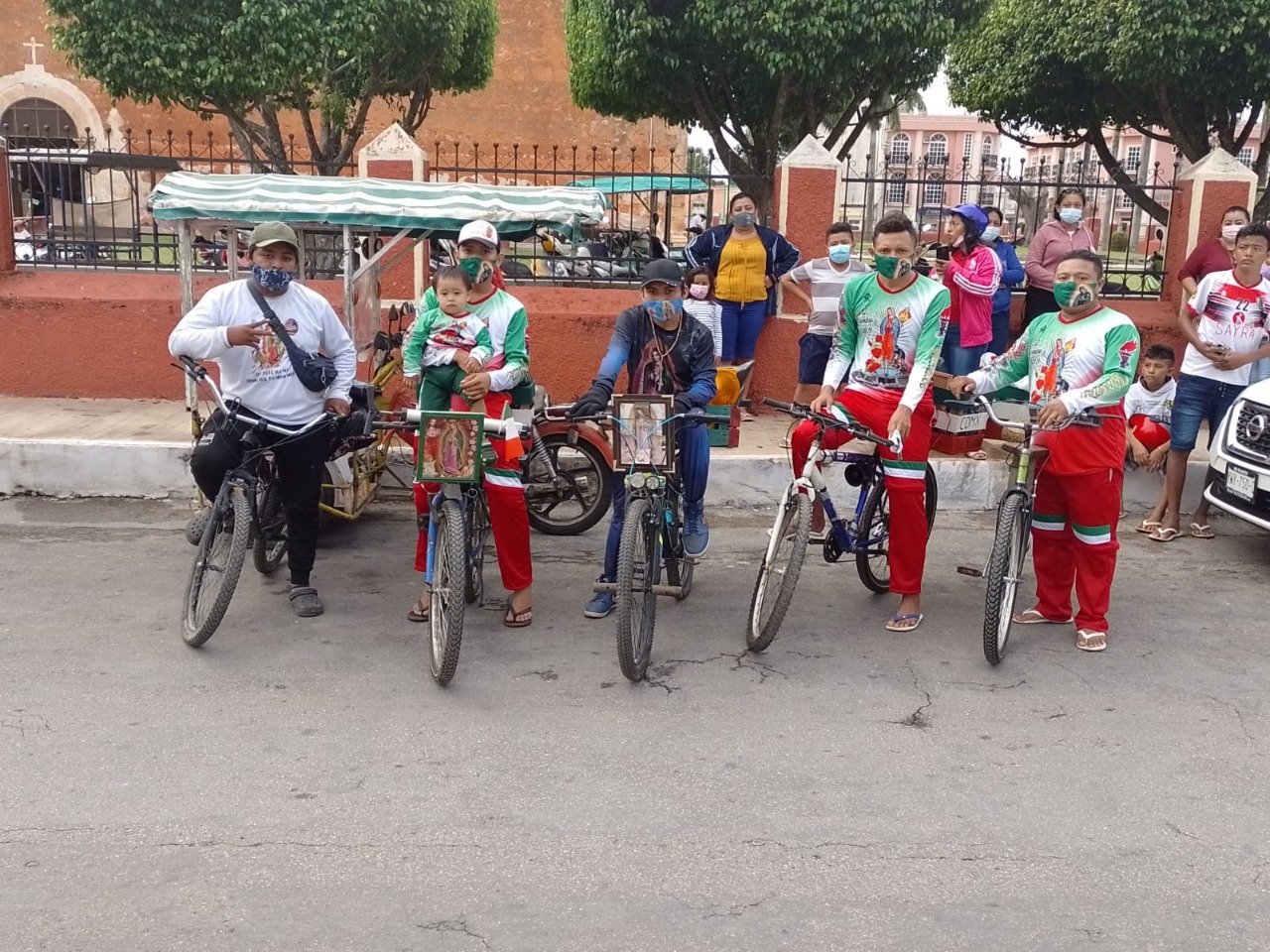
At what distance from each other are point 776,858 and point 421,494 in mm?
2607

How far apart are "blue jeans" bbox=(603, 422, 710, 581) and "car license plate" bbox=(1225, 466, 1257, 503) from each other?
3.29 m

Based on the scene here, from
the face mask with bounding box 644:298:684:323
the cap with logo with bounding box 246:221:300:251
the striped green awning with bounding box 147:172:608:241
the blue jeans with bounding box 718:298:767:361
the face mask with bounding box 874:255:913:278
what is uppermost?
the striped green awning with bounding box 147:172:608:241

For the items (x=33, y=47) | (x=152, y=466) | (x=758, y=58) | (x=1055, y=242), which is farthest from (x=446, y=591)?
(x=33, y=47)

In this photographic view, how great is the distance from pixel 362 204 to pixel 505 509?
85.9 inches

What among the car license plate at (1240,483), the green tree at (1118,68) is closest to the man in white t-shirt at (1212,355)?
the car license plate at (1240,483)

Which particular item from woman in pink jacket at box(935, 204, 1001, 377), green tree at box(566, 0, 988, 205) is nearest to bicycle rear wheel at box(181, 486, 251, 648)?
woman in pink jacket at box(935, 204, 1001, 377)

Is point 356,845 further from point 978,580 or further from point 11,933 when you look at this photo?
point 978,580

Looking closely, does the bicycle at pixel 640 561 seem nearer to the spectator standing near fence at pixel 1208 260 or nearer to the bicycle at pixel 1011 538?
the bicycle at pixel 1011 538

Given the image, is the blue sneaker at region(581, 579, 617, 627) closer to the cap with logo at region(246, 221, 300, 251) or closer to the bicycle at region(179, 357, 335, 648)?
the bicycle at region(179, 357, 335, 648)

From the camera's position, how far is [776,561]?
5.36 meters

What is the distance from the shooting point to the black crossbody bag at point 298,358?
18.3ft

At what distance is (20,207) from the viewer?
1015 centimetres

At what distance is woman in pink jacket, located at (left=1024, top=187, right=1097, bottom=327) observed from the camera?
899 centimetres

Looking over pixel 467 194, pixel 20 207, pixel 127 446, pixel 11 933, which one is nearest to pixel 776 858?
pixel 11 933
